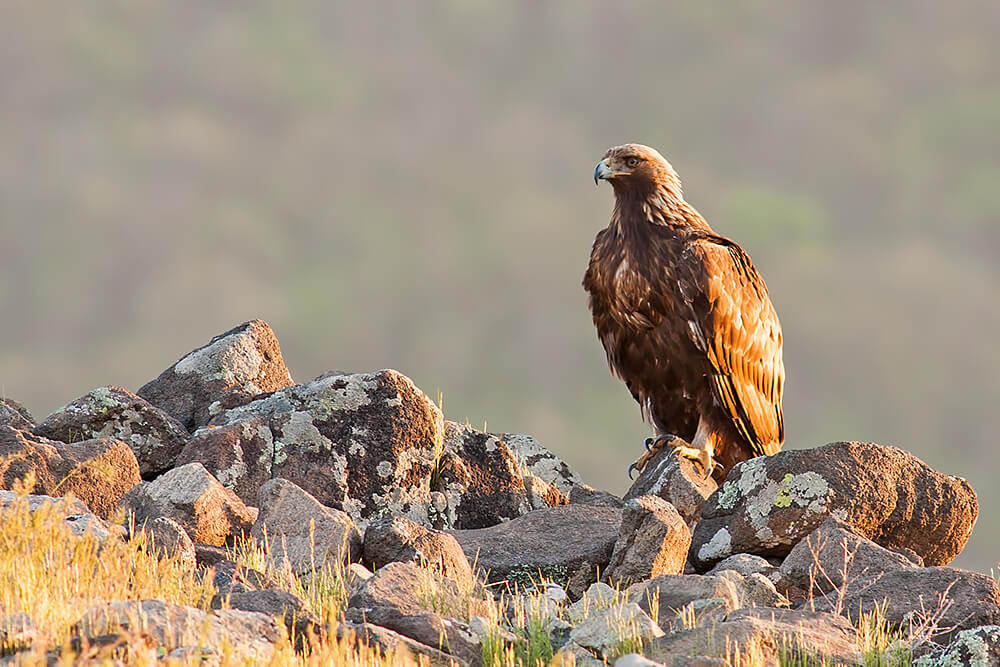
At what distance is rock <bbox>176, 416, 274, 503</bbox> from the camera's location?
11.4 meters

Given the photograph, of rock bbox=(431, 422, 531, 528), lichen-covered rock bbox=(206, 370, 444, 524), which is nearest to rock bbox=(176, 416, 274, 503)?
lichen-covered rock bbox=(206, 370, 444, 524)

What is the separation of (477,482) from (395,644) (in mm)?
5531

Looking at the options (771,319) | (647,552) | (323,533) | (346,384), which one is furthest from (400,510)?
(771,319)

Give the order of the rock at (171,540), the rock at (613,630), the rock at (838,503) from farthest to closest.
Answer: the rock at (838,503)
the rock at (171,540)
the rock at (613,630)

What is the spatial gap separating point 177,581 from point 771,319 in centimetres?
802

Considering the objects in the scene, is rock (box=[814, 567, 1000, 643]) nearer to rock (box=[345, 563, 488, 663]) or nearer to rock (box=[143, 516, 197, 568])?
rock (box=[345, 563, 488, 663])

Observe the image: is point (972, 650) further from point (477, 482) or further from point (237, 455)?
point (237, 455)

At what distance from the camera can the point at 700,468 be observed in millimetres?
12703

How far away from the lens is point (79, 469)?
34.5 feet

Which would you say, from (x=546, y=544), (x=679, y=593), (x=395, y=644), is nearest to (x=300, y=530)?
(x=546, y=544)

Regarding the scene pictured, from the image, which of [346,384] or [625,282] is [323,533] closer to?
[346,384]

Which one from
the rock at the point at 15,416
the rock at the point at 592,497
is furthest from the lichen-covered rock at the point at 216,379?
the rock at the point at 592,497

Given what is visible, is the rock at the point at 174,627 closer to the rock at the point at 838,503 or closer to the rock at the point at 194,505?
the rock at the point at 194,505

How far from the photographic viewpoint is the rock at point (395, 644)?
6.35 meters
